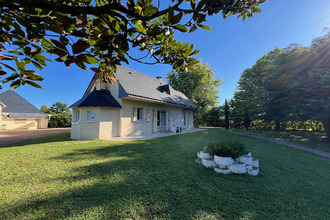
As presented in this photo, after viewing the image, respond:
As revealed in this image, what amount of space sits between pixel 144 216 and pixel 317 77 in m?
14.1

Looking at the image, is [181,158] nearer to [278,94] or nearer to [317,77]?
[317,77]

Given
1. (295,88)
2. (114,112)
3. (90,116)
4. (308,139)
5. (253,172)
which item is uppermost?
(295,88)

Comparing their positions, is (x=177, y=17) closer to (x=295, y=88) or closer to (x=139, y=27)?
(x=139, y=27)

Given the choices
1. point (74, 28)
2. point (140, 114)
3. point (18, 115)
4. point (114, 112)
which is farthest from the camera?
point (18, 115)

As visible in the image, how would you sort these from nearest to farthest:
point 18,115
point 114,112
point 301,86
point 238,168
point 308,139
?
point 238,168 < point 114,112 < point 301,86 < point 308,139 < point 18,115

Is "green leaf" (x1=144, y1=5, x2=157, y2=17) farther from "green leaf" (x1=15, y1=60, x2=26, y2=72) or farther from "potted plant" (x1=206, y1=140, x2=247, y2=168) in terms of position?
"potted plant" (x1=206, y1=140, x2=247, y2=168)

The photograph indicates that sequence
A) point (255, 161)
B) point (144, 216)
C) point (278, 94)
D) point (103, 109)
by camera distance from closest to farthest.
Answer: point (144, 216) < point (255, 161) < point (103, 109) < point (278, 94)

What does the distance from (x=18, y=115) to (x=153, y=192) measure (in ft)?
85.7

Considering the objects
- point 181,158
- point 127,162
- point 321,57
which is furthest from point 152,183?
point 321,57

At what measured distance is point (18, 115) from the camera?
713 inches

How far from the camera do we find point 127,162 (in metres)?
3.96

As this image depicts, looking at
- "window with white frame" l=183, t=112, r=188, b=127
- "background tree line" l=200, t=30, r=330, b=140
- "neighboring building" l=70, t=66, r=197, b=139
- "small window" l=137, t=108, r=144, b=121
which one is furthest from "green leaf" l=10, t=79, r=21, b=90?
"window with white frame" l=183, t=112, r=188, b=127

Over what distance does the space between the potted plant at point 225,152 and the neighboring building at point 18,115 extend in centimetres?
2520

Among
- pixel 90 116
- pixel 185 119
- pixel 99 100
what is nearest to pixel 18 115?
pixel 90 116
